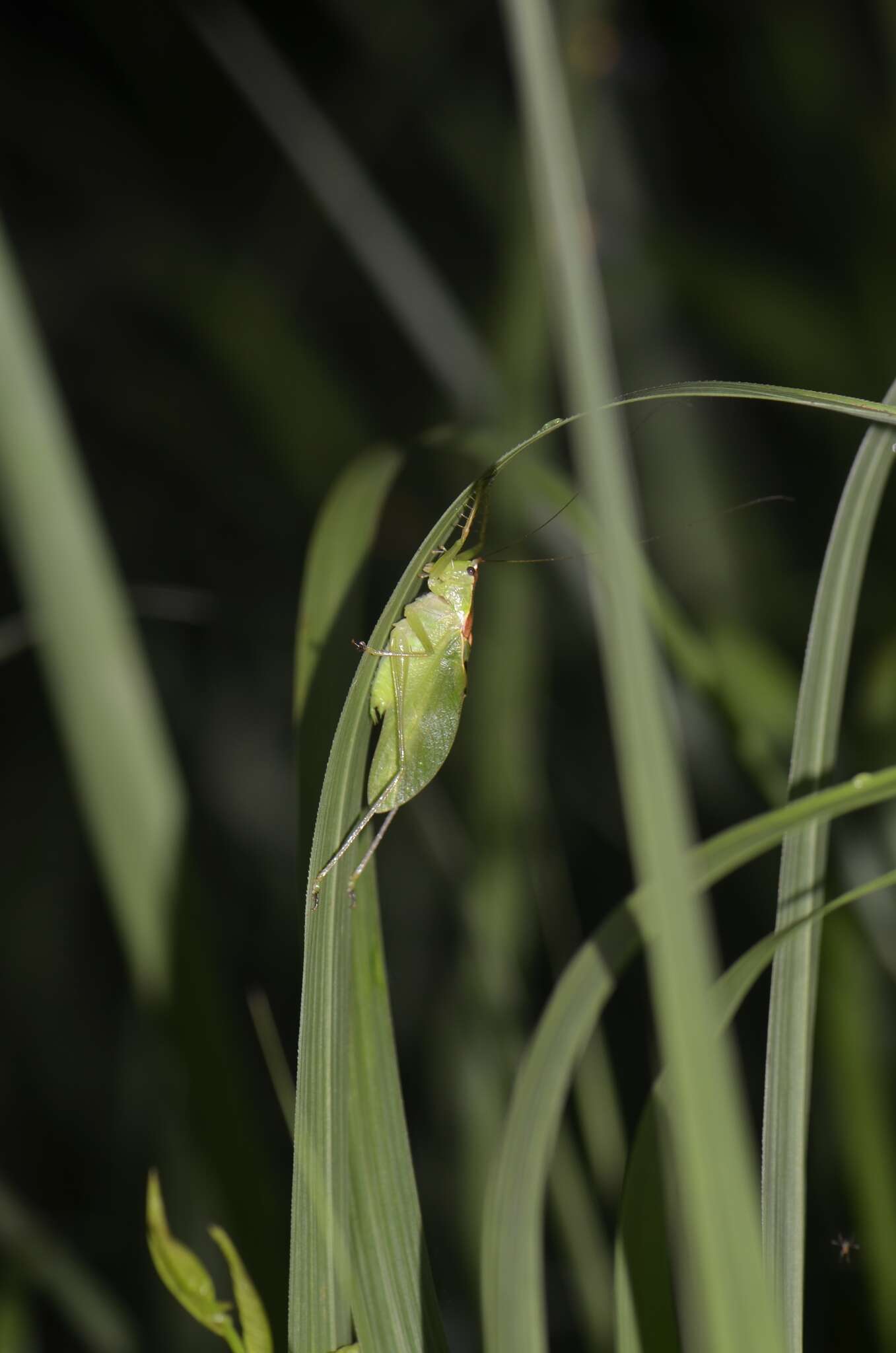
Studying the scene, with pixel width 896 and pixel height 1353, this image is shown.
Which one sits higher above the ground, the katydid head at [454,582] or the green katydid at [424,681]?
the katydid head at [454,582]

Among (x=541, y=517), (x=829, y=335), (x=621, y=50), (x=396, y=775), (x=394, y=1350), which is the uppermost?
(x=621, y=50)

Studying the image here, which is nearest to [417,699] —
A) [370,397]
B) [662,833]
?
[662,833]

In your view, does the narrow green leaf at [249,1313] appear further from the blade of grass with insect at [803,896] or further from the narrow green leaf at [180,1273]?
the blade of grass with insect at [803,896]

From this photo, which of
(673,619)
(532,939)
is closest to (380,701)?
(673,619)

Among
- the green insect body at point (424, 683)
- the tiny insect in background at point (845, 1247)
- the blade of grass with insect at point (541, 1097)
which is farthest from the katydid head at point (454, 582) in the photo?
the tiny insect in background at point (845, 1247)

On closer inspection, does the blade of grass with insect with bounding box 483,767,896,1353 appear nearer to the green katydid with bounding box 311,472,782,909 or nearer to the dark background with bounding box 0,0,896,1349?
the green katydid with bounding box 311,472,782,909

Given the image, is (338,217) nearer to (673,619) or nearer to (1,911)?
(673,619)

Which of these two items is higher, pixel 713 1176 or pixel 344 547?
pixel 344 547

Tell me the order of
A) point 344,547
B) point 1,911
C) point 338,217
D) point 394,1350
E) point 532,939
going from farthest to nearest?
point 1,911
point 532,939
point 338,217
point 344,547
point 394,1350
